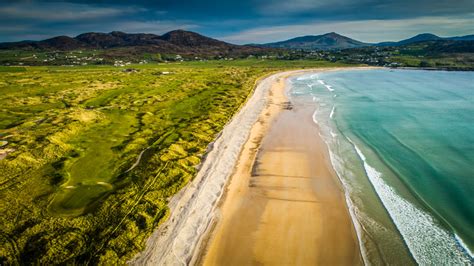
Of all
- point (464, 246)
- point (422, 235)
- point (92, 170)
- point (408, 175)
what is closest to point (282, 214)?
point (422, 235)

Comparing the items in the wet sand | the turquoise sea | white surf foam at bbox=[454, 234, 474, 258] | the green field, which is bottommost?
the wet sand

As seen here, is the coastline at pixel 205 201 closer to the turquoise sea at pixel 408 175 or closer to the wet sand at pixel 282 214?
the wet sand at pixel 282 214

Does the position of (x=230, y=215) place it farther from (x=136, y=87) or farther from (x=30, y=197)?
(x=136, y=87)

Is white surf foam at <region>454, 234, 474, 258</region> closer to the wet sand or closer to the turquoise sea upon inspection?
the turquoise sea

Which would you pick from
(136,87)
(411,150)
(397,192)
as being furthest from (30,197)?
(136,87)

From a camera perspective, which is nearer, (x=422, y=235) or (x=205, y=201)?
(x=422, y=235)

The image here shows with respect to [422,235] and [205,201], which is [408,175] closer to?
[422,235]

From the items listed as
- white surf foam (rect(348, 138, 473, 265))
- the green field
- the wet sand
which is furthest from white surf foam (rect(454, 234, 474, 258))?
the green field
